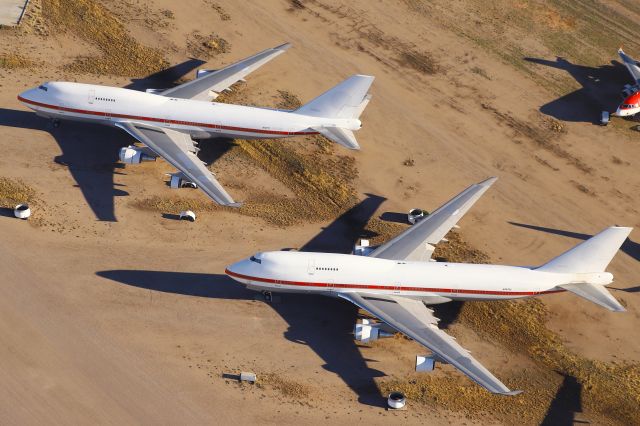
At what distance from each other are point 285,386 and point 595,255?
2757cm

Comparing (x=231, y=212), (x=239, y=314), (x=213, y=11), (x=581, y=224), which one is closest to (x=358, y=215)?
(x=231, y=212)

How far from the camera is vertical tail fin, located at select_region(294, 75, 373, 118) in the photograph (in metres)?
78.9

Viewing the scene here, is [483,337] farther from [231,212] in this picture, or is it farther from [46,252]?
[46,252]

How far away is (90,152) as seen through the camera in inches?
3142

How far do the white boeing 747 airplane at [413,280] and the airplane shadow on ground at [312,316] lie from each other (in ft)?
8.47

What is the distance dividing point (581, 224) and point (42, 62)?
60.5 metres

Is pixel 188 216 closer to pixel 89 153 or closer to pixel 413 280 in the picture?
pixel 89 153

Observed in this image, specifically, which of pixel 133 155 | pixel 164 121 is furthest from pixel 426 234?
pixel 133 155

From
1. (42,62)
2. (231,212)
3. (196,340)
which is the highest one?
(42,62)

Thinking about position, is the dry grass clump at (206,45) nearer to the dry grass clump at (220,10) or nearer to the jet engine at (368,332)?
the dry grass clump at (220,10)

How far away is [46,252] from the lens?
6962 cm

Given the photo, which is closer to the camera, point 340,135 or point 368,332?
point 368,332

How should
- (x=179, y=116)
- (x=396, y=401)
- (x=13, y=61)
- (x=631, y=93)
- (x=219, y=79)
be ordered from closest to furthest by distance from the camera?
(x=396, y=401) → (x=179, y=116) → (x=219, y=79) → (x=13, y=61) → (x=631, y=93)

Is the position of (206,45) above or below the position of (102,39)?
above
